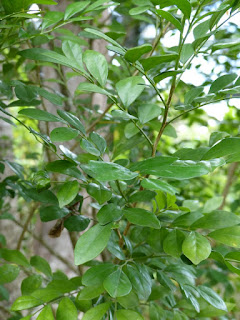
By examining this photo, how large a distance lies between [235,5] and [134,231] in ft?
1.20

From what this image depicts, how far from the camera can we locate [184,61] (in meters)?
0.51

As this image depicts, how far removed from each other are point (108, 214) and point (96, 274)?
84 millimetres

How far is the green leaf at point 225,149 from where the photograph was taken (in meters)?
0.41

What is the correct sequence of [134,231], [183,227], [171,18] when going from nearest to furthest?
[171,18]
[183,227]
[134,231]

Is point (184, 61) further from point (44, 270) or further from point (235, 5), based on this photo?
point (44, 270)

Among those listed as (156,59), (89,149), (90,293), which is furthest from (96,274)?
(156,59)

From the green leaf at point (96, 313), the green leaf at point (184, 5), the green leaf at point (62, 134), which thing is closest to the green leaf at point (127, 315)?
the green leaf at point (96, 313)

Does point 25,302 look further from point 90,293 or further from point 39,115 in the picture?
point 39,115

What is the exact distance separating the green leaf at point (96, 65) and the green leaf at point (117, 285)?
221 mm

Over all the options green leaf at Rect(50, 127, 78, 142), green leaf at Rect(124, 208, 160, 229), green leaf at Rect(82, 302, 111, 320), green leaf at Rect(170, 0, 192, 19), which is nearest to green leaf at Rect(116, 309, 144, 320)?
green leaf at Rect(82, 302, 111, 320)

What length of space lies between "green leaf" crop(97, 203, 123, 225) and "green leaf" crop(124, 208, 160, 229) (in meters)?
0.01

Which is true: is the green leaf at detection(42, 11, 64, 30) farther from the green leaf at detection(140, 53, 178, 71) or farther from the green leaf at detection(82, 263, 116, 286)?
the green leaf at detection(82, 263, 116, 286)

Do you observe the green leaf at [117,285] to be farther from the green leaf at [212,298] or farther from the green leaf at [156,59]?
the green leaf at [156,59]

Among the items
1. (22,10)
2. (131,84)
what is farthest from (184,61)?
(22,10)
